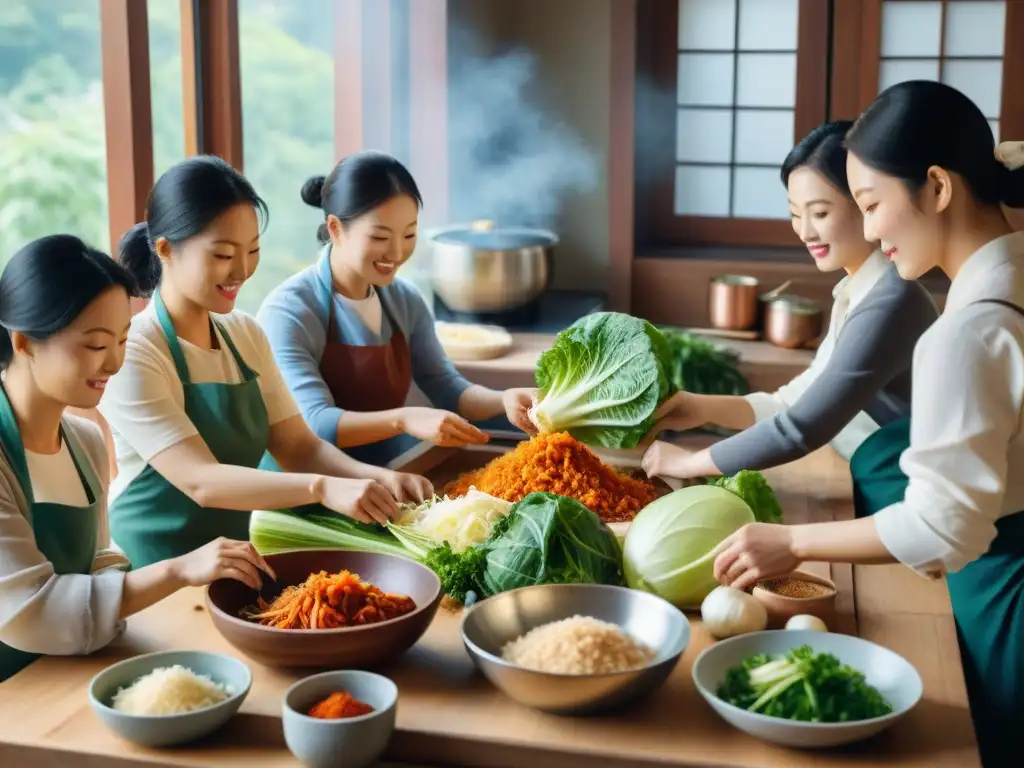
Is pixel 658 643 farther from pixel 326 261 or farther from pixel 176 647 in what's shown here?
pixel 326 261

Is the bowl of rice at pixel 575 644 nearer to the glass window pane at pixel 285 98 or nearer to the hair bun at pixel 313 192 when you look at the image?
the hair bun at pixel 313 192

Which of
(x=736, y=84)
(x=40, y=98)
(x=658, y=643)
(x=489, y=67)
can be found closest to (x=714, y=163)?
(x=736, y=84)

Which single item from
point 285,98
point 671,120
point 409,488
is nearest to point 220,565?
point 409,488

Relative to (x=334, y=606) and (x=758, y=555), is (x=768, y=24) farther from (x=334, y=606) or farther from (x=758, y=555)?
(x=334, y=606)

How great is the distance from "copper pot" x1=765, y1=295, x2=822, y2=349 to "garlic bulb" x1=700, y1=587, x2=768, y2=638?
2.90 metres

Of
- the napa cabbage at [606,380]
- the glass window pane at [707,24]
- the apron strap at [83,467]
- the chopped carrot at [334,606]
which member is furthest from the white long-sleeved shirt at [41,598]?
the glass window pane at [707,24]

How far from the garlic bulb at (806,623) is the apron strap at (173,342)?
135cm

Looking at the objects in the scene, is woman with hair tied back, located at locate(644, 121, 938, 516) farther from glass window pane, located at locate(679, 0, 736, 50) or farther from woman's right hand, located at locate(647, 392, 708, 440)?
glass window pane, located at locate(679, 0, 736, 50)

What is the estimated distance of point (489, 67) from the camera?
5535 mm

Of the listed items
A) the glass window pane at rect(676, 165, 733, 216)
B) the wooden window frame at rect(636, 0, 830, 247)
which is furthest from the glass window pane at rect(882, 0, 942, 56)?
the glass window pane at rect(676, 165, 733, 216)

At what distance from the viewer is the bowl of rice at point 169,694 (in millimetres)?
1657

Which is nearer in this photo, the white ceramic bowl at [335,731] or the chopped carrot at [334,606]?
the white ceramic bowl at [335,731]

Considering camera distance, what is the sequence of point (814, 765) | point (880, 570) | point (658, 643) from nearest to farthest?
point (814, 765)
point (658, 643)
point (880, 570)

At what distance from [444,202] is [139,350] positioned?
3.18m
